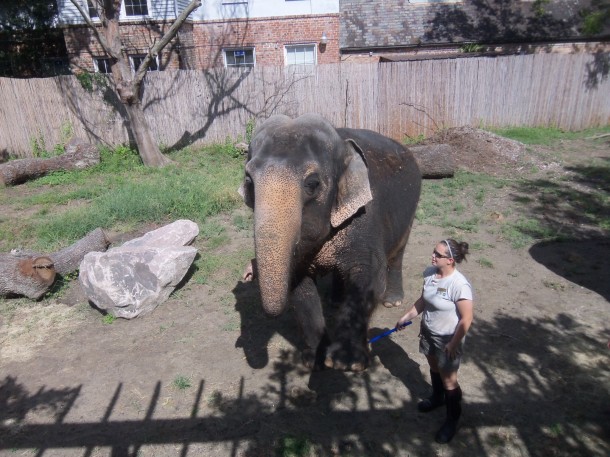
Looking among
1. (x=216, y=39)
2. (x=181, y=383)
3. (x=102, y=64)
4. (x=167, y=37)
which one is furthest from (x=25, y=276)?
(x=102, y=64)

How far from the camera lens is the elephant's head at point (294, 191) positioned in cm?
284

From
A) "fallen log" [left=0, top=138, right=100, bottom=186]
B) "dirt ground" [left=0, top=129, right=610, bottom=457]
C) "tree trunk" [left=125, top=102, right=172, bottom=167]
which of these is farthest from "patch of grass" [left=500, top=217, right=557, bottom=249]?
"fallen log" [left=0, top=138, right=100, bottom=186]

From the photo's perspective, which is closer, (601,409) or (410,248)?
(601,409)

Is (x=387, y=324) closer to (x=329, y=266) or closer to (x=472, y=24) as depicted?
(x=329, y=266)

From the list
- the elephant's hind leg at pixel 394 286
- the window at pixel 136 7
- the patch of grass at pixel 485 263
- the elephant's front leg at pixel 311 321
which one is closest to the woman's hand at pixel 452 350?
the elephant's front leg at pixel 311 321

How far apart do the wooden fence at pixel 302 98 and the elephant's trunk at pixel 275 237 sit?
1143 centimetres

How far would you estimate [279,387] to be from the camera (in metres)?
4.15

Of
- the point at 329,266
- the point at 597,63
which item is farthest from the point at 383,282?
the point at 597,63

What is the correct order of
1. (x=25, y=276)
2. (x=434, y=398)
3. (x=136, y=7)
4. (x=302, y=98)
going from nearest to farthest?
(x=434, y=398), (x=25, y=276), (x=302, y=98), (x=136, y=7)

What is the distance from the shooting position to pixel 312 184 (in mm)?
3158

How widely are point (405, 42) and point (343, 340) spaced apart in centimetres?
1588

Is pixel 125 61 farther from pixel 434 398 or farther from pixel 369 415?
pixel 434 398

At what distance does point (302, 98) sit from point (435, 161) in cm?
521

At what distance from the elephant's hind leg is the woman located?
2003mm
